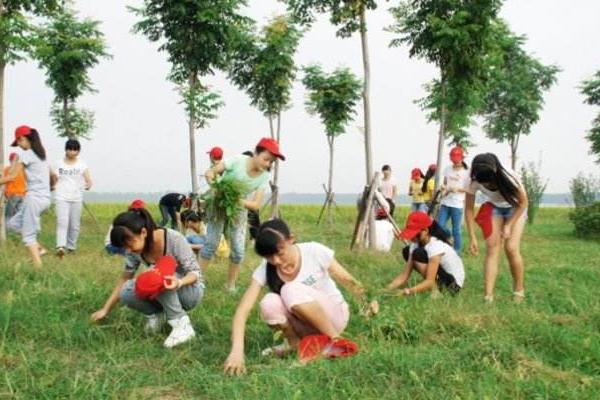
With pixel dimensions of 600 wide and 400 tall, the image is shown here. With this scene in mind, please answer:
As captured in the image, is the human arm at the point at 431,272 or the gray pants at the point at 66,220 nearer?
the human arm at the point at 431,272

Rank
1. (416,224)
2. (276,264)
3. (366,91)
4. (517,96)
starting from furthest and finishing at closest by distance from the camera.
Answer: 1. (517,96)
2. (366,91)
3. (416,224)
4. (276,264)

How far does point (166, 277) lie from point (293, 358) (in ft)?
3.01

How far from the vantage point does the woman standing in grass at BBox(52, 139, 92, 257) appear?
7820mm

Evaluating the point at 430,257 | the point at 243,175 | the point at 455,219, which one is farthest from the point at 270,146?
the point at 455,219

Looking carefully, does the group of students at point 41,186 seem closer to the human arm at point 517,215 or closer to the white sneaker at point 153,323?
the white sneaker at point 153,323

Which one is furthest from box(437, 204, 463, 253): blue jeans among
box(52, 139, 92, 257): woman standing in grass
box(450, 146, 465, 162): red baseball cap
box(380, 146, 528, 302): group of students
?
box(52, 139, 92, 257): woman standing in grass

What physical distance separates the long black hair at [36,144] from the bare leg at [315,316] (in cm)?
435

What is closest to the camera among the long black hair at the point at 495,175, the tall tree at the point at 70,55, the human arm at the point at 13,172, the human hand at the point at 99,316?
the human hand at the point at 99,316

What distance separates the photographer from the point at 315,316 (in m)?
3.63

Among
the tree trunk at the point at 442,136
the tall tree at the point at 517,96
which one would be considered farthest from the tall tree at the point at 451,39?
the tall tree at the point at 517,96

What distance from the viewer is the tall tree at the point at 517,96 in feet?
83.5

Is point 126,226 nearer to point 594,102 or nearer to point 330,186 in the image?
point 330,186

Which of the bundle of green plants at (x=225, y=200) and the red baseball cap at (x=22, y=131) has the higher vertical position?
the red baseball cap at (x=22, y=131)

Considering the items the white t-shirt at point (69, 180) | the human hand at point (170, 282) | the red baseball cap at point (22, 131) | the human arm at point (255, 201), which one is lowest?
the human hand at point (170, 282)
